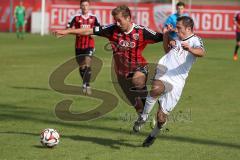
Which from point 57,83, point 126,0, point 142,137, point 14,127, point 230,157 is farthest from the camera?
point 126,0

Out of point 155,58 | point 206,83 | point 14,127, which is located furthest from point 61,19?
point 14,127

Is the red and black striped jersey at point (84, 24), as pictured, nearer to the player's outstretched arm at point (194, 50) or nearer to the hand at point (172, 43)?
the hand at point (172, 43)

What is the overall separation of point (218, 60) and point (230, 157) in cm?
1925

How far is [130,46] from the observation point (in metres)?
11.6

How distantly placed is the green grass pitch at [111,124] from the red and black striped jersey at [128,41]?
1.16 metres

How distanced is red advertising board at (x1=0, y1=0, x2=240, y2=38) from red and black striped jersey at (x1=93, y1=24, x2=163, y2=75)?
3437 centimetres

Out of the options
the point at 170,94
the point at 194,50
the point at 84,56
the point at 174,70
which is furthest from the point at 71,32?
the point at 84,56

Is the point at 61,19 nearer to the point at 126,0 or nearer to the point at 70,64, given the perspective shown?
the point at 126,0

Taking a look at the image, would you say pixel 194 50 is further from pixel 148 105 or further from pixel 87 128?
pixel 87 128

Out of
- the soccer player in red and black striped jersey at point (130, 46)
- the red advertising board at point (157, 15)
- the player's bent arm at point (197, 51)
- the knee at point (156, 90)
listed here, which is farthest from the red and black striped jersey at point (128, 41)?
the red advertising board at point (157, 15)

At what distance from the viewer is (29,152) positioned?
31.4 feet

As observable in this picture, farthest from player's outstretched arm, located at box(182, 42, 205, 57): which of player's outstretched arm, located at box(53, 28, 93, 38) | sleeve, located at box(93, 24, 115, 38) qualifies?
player's outstretched arm, located at box(53, 28, 93, 38)

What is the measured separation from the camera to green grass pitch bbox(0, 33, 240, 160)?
9.75 meters

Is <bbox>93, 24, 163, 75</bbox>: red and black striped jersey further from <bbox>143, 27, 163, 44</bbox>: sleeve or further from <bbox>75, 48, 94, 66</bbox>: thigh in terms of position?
<bbox>75, 48, 94, 66</bbox>: thigh
